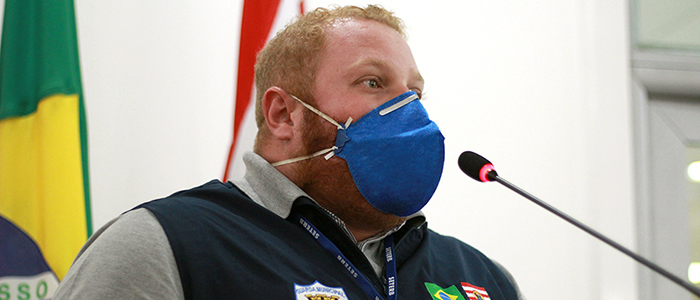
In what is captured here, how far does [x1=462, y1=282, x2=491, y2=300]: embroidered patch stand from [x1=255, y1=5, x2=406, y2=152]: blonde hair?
53 centimetres

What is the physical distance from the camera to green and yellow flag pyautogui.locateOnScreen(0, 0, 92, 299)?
156 cm

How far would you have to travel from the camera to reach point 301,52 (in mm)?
1354

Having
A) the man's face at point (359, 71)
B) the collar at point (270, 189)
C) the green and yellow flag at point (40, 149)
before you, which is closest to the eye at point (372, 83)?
the man's face at point (359, 71)

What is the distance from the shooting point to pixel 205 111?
2131mm

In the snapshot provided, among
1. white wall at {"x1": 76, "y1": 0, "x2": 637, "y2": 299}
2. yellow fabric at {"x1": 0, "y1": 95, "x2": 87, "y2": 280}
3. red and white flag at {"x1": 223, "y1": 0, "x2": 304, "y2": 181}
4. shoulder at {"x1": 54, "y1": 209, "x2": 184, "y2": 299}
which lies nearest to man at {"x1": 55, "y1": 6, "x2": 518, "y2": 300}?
shoulder at {"x1": 54, "y1": 209, "x2": 184, "y2": 299}

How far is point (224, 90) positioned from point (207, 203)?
1.09m

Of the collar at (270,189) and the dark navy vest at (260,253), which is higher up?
the collar at (270,189)

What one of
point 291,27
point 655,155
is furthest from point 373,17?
point 655,155

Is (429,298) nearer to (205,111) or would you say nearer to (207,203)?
(207,203)

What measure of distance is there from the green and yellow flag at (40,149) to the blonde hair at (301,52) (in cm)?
59

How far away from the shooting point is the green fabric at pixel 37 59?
1.63m

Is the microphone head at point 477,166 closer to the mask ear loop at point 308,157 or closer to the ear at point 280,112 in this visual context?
the mask ear loop at point 308,157

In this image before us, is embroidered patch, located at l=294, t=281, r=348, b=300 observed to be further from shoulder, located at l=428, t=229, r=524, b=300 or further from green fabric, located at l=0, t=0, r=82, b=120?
green fabric, located at l=0, t=0, r=82, b=120

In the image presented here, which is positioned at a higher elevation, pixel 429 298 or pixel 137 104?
pixel 137 104
